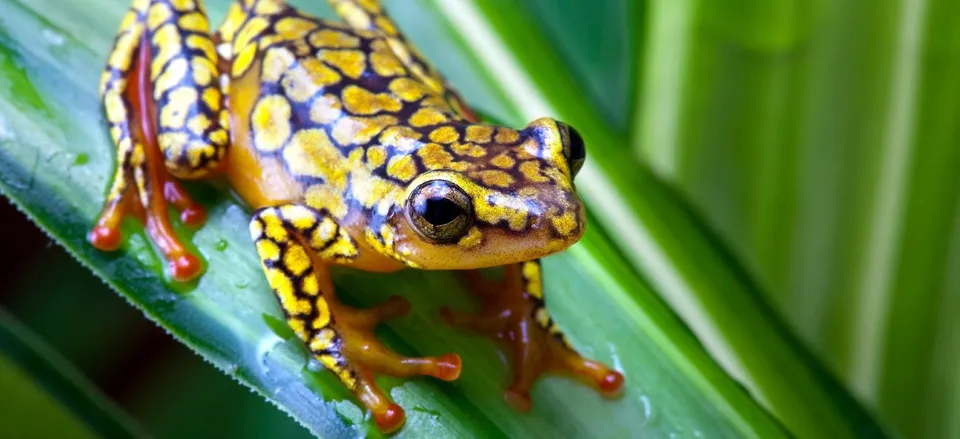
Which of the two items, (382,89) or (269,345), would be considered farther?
(382,89)

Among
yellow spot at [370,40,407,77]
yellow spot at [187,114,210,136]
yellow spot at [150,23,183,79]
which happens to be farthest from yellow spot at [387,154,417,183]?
yellow spot at [150,23,183,79]

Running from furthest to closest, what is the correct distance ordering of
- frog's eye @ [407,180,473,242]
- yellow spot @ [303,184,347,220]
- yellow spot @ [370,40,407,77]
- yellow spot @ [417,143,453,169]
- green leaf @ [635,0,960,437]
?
green leaf @ [635,0,960,437], yellow spot @ [370,40,407,77], yellow spot @ [303,184,347,220], yellow spot @ [417,143,453,169], frog's eye @ [407,180,473,242]

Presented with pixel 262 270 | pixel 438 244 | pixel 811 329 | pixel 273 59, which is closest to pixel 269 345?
pixel 262 270

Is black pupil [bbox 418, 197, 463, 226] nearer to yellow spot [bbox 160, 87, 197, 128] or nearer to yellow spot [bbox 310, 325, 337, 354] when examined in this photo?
yellow spot [bbox 310, 325, 337, 354]

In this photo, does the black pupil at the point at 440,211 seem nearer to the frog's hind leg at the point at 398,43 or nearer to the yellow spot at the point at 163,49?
the frog's hind leg at the point at 398,43

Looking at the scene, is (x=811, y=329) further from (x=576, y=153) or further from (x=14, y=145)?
(x=14, y=145)

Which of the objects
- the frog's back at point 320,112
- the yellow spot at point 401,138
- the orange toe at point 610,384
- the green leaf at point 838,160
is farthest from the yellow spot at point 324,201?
the green leaf at point 838,160

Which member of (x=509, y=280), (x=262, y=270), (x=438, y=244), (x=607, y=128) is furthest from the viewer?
(x=607, y=128)
